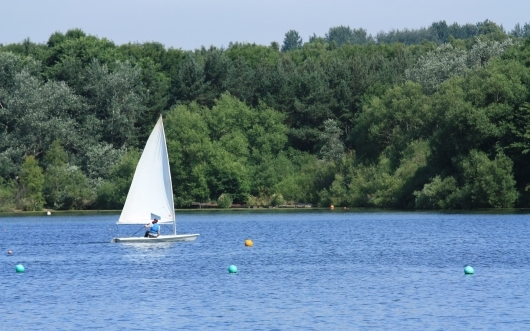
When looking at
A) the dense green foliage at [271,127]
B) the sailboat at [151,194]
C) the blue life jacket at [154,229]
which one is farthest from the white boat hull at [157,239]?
the dense green foliage at [271,127]

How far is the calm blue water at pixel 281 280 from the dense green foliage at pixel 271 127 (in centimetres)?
1982

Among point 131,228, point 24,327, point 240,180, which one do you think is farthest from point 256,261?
point 240,180

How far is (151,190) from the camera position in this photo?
6481 cm

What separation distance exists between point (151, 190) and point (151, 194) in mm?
246

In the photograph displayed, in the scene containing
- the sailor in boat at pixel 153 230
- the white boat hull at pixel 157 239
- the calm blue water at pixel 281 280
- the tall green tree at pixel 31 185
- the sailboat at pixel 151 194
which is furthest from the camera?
the tall green tree at pixel 31 185

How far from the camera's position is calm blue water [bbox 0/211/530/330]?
35.6 m

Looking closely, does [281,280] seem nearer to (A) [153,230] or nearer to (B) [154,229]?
(B) [154,229]

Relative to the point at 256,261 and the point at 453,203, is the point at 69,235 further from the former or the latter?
the point at 453,203

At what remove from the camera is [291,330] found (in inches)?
1308

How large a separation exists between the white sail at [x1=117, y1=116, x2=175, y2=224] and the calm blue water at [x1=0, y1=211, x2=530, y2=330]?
6.41 feet

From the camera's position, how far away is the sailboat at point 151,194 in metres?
64.5

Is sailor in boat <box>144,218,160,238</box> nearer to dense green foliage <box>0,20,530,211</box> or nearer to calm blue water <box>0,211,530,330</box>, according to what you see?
calm blue water <box>0,211,530,330</box>

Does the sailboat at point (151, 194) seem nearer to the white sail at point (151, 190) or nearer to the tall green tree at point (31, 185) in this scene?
the white sail at point (151, 190)

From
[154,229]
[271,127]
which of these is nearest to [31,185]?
[271,127]
